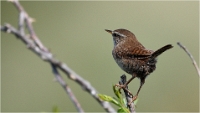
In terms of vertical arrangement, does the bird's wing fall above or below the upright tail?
above

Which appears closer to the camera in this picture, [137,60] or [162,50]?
[162,50]

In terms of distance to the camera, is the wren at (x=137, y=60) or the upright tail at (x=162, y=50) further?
the wren at (x=137, y=60)

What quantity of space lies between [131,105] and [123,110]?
131 mm

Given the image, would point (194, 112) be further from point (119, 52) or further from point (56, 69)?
point (56, 69)

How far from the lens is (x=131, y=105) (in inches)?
57.5

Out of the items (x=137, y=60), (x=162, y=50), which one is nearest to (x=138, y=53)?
(x=137, y=60)

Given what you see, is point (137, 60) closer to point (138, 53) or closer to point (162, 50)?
point (138, 53)

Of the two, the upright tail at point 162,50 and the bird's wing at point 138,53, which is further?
the bird's wing at point 138,53

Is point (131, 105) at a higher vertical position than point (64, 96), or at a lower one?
lower

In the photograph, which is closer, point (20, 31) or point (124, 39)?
point (20, 31)

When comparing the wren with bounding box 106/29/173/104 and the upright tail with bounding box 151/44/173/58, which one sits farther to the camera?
the wren with bounding box 106/29/173/104

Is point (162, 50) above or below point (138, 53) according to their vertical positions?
below

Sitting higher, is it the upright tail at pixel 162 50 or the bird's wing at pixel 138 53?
the bird's wing at pixel 138 53

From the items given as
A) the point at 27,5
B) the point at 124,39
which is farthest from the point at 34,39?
the point at 27,5
